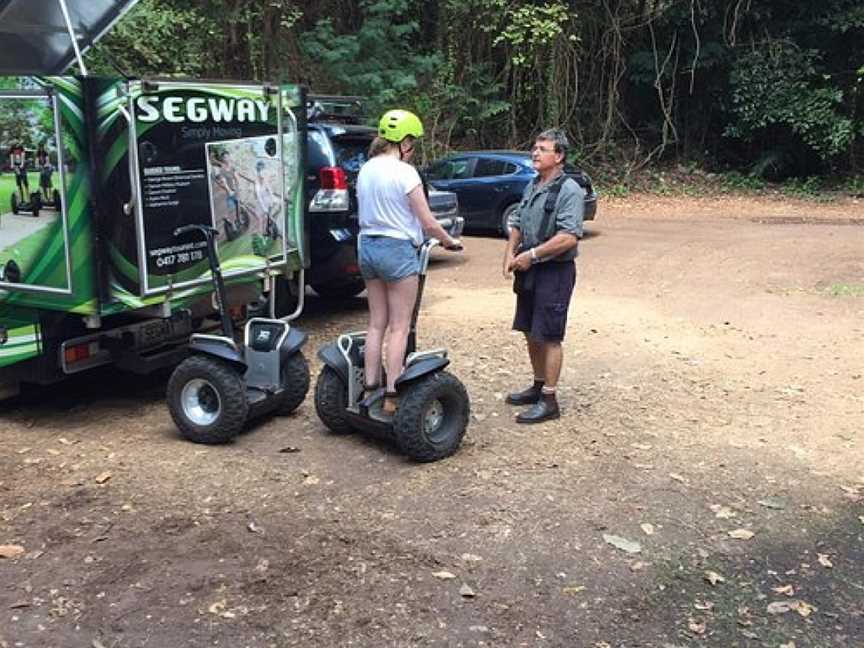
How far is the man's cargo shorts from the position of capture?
5.50m

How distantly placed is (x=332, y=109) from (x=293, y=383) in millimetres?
4426

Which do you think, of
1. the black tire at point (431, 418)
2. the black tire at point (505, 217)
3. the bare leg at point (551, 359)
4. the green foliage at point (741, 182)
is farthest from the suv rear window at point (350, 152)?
the green foliage at point (741, 182)

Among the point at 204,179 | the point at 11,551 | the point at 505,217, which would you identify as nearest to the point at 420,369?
the point at 204,179

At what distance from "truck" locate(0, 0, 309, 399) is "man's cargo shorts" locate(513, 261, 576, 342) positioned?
198 cm

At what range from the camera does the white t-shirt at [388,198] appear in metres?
4.84

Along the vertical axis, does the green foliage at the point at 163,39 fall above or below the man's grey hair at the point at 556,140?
above

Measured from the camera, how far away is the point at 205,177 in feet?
18.5

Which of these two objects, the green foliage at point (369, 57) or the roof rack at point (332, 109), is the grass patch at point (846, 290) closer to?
the roof rack at point (332, 109)

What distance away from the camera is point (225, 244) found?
5.96 metres

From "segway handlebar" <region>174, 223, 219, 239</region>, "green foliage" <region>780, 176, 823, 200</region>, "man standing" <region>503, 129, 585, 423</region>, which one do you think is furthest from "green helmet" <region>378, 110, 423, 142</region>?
"green foliage" <region>780, 176, 823, 200</region>

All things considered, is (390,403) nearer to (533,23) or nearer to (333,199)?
(333,199)

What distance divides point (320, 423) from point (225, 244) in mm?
1369

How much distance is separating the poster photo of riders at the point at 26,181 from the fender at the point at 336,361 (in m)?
1.66

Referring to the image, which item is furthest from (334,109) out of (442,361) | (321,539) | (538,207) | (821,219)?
(821,219)
